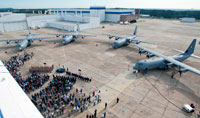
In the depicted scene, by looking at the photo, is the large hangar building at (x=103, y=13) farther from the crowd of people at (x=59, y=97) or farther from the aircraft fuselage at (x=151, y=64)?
the crowd of people at (x=59, y=97)

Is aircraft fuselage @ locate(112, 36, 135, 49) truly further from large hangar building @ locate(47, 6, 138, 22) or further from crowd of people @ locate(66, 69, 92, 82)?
large hangar building @ locate(47, 6, 138, 22)

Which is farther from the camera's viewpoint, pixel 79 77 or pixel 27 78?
pixel 79 77

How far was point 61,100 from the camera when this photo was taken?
2273 cm

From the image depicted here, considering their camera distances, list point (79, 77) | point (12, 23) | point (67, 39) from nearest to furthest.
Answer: point (79, 77) < point (67, 39) < point (12, 23)

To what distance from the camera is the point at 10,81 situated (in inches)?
712

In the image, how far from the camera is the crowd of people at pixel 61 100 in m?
20.5

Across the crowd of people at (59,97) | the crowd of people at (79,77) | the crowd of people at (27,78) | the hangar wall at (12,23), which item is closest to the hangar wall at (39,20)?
the hangar wall at (12,23)

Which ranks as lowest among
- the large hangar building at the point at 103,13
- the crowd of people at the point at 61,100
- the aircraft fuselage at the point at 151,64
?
the crowd of people at the point at 61,100

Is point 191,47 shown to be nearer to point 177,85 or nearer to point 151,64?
point 151,64

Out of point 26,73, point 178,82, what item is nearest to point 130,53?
point 178,82

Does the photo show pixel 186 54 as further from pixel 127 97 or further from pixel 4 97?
pixel 4 97

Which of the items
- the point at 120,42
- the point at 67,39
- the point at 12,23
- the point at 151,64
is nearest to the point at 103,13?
the point at 12,23

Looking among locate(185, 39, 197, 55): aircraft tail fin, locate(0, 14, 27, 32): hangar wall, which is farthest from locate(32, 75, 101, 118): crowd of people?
locate(0, 14, 27, 32): hangar wall

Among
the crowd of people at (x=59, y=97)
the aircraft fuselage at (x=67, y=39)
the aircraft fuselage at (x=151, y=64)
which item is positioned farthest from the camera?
the aircraft fuselage at (x=67, y=39)
